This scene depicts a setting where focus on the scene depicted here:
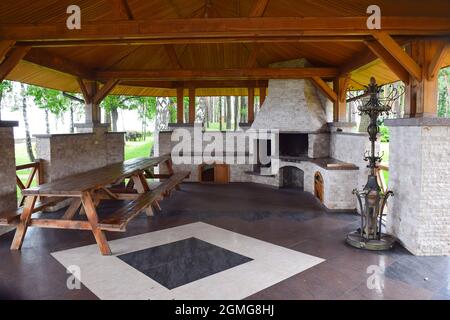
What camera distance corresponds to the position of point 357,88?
409 inches

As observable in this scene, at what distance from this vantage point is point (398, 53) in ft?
14.4

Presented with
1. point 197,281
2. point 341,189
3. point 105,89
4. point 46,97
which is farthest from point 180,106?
point 197,281

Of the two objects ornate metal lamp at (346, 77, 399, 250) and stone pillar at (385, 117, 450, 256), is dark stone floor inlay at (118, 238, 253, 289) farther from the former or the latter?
stone pillar at (385, 117, 450, 256)

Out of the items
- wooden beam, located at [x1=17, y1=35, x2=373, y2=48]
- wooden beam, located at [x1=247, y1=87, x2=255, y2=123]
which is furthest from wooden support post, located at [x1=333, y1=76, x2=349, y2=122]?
wooden beam, located at [x1=17, y1=35, x2=373, y2=48]

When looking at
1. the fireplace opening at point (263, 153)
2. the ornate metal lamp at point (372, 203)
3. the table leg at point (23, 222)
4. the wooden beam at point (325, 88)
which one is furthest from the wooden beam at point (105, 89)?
the ornate metal lamp at point (372, 203)

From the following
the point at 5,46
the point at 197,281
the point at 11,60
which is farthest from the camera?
the point at 11,60

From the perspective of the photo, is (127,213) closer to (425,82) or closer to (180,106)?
(425,82)

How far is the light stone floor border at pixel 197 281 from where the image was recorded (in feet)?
10.9

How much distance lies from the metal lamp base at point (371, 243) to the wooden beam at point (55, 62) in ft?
20.5

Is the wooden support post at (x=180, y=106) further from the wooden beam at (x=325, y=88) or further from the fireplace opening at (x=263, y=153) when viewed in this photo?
the wooden beam at (x=325, y=88)

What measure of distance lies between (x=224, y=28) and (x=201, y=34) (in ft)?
1.09

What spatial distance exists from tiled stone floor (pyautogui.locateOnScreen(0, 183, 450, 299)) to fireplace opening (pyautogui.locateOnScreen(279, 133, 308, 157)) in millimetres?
2219
